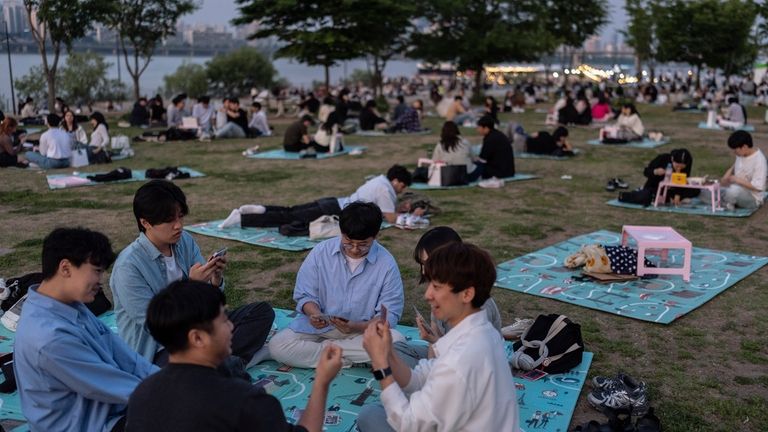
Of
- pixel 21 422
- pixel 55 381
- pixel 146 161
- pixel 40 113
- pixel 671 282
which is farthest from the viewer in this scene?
pixel 40 113

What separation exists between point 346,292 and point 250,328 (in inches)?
29.1

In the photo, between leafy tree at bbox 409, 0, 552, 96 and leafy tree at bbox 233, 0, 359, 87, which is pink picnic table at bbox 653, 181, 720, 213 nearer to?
leafy tree at bbox 233, 0, 359, 87

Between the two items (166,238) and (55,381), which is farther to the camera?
(166,238)

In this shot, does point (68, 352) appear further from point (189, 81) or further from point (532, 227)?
point (189, 81)

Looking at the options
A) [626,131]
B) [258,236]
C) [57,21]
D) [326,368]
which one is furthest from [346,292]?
[57,21]

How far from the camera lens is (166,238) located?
428 centimetres

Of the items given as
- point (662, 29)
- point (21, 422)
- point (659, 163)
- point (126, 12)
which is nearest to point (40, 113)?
point (126, 12)

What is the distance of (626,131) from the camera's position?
17562 millimetres

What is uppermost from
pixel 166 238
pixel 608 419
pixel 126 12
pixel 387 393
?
pixel 126 12

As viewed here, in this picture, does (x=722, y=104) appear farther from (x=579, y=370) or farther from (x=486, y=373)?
(x=486, y=373)

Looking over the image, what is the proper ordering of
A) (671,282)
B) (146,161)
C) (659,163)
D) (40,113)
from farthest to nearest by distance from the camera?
1. (40,113)
2. (146,161)
3. (659,163)
4. (671,282)

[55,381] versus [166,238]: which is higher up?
[166,238]

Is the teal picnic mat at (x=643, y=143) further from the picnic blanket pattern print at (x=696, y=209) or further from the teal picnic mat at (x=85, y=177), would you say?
the teal picnic mat at (x=85, y=177)

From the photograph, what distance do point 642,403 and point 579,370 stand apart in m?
0.70
